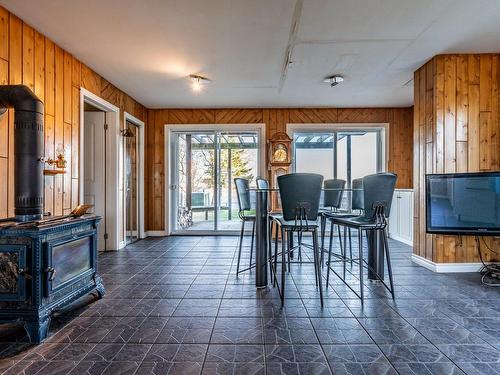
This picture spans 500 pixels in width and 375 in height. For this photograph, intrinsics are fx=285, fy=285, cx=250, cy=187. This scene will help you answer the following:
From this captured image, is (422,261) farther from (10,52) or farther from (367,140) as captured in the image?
(10,52)

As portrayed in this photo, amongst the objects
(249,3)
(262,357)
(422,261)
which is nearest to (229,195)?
(422,261)

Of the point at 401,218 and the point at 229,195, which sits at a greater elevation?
the point at 229,195

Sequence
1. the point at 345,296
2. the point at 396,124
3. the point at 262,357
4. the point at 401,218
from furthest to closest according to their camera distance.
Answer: the point at 396,124 < the point at 401,218 < the point at 345,296 < the point at 262,357

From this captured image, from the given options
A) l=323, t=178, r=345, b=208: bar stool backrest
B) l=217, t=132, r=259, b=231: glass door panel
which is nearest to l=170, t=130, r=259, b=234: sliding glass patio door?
l=217, t=132, r=259, b=231: glass door panel

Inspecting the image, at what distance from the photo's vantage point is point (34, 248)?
1.92 meters

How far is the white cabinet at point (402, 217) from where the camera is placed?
191 inches

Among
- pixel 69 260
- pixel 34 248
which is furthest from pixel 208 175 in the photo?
pixel 34 248

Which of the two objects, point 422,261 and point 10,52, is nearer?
point 10,52

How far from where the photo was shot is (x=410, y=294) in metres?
2.68

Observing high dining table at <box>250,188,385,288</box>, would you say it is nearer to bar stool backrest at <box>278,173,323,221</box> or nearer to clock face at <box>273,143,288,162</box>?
bar stool backrest at <box>278,173,323,221</box>

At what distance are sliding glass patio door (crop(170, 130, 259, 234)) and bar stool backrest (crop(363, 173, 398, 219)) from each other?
337 centimetres

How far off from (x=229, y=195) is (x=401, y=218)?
329 centimetres

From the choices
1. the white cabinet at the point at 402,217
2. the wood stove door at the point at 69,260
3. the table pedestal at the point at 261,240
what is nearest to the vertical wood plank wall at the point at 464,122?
the white cabinet at the point at 402,217

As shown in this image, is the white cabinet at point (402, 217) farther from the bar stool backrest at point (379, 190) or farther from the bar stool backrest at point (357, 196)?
the bar stool backrest at point (379, 190)
